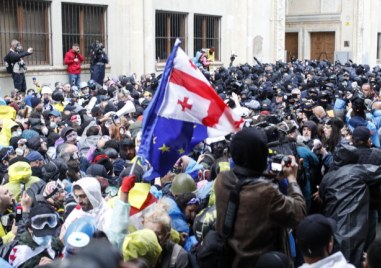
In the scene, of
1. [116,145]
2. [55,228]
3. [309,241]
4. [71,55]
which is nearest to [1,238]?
[55,228]

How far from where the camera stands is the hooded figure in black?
5.26 metres

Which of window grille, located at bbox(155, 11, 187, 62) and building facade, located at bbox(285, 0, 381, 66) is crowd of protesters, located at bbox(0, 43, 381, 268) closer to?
window grille, located at bbox(155, 11, 187, 62)

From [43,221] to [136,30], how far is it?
57.8 ft

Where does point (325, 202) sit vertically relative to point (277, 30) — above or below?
A: below

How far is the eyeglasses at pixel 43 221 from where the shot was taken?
456 centimetres

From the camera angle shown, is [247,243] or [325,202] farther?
[325,202]

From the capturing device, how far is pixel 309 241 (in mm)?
3576

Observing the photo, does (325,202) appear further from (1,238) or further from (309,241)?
(1,238)

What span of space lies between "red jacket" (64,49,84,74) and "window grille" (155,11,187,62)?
5.19m

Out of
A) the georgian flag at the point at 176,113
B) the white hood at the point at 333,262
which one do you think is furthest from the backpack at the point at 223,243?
the georgian flag at the point at 176,113

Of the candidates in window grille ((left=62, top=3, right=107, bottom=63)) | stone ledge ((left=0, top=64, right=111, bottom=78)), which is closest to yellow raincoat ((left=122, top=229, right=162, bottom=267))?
stone ledge ((left=0, top=64, right=111, bottom=78))

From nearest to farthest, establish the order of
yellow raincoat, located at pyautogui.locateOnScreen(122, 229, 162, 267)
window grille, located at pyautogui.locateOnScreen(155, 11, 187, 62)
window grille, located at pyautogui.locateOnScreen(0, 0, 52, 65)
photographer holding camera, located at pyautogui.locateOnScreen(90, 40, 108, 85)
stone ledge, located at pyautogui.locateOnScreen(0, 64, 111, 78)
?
yellow raincoat, located at pyautogui.locateOnScreen(122, 229, 162, 267) < window grille, located at pyautogui.locateOnScreen(0, 0, 52, 65) < stone ledge, located at pyautogui.locateOnScreen(0, 64, 111, 78) < photographer holding camera, located at pyautogui.locateOnScreen(90, 40, 108, 85) < window grille, located at pyautogui.locateOnScreen(155, 11, 187, 62)

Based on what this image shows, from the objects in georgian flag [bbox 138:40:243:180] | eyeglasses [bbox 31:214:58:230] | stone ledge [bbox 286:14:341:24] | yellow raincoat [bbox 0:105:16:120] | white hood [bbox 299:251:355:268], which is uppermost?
stone ledge [bbox 286:14:341:24]

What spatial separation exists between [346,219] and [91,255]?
3.97 m
